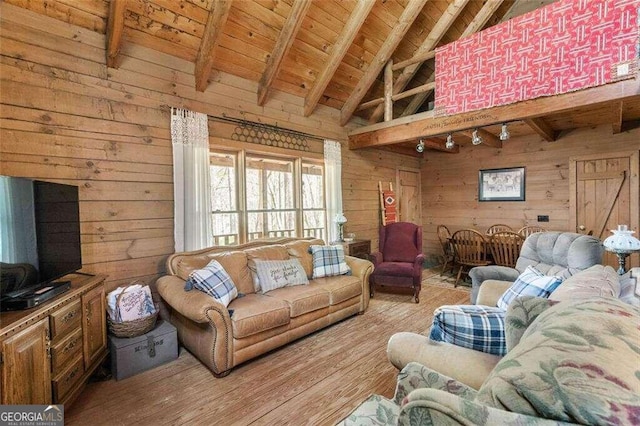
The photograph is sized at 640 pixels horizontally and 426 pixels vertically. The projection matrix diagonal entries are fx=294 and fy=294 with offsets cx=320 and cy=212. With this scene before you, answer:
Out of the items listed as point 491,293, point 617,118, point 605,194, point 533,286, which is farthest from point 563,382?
point 605,194

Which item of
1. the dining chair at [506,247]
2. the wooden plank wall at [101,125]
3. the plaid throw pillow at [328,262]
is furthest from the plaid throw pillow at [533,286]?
the wooden plank wall at [101,125]

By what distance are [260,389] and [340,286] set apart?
131 centimetres

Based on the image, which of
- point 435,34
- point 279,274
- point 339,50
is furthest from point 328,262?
point 435,34

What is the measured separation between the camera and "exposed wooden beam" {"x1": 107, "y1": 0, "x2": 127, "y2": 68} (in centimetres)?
238

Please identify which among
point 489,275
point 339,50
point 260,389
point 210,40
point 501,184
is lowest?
Result: point 260,389

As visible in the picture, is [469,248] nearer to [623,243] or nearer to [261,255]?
[623,243]

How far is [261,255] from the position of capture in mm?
3205

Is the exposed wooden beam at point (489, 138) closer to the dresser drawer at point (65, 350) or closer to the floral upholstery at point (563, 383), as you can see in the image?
the floral upholstery at point (563, 383)

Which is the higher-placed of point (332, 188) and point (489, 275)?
point (332, 188)

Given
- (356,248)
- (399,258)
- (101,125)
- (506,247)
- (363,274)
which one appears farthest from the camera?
(399,258)

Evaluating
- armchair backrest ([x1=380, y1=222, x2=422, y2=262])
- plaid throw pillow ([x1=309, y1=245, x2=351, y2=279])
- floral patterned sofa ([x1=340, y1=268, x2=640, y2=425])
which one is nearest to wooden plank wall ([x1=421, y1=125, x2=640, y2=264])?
armchair backrest ([x1=380, y1=222, x2=422, y2=262])

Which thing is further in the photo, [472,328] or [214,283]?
[214,283]

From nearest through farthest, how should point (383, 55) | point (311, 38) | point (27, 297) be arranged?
point (27, 297) → point (311, 38) → point (383, 55)

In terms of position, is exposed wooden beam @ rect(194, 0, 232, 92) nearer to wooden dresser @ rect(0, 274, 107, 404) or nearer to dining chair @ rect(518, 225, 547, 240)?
wooden dresser @ rect(0, 274, 107, 404)
